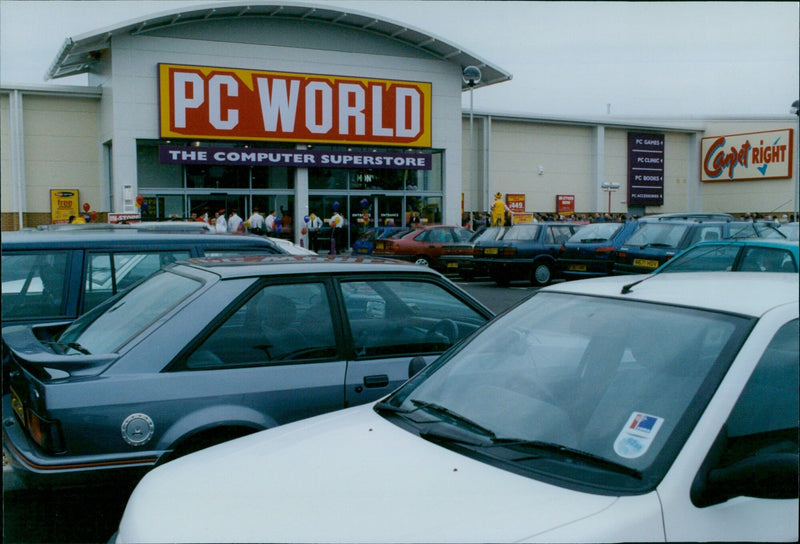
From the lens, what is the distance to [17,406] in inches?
166

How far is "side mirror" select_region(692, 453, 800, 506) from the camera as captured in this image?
2.05m

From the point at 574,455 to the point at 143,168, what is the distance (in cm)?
2483

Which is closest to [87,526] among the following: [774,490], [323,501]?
[323,501]

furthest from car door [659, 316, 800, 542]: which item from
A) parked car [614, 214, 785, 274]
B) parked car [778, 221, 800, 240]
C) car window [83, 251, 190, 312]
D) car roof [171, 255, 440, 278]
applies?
parked car [614, 214, 785, 274]

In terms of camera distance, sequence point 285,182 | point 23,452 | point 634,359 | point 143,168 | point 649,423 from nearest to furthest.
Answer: point 649,423 → point 634,359 → point 23,452 → point 143,168 → point 285,182

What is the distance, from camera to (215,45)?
25297 millimetres

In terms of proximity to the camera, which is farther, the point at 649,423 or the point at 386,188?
the point at 386,188

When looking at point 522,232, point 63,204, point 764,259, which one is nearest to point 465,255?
point 522,232

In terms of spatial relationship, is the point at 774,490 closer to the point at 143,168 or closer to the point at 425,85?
the point at 143,168

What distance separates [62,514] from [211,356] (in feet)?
4.71

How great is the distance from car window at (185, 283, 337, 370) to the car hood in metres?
1.27

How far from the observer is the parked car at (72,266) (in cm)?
543

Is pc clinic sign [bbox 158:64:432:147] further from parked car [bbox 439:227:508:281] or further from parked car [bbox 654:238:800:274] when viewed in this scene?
parked car [bbox 654:238:800:274]

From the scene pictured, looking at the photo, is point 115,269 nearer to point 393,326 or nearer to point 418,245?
point 393,326
